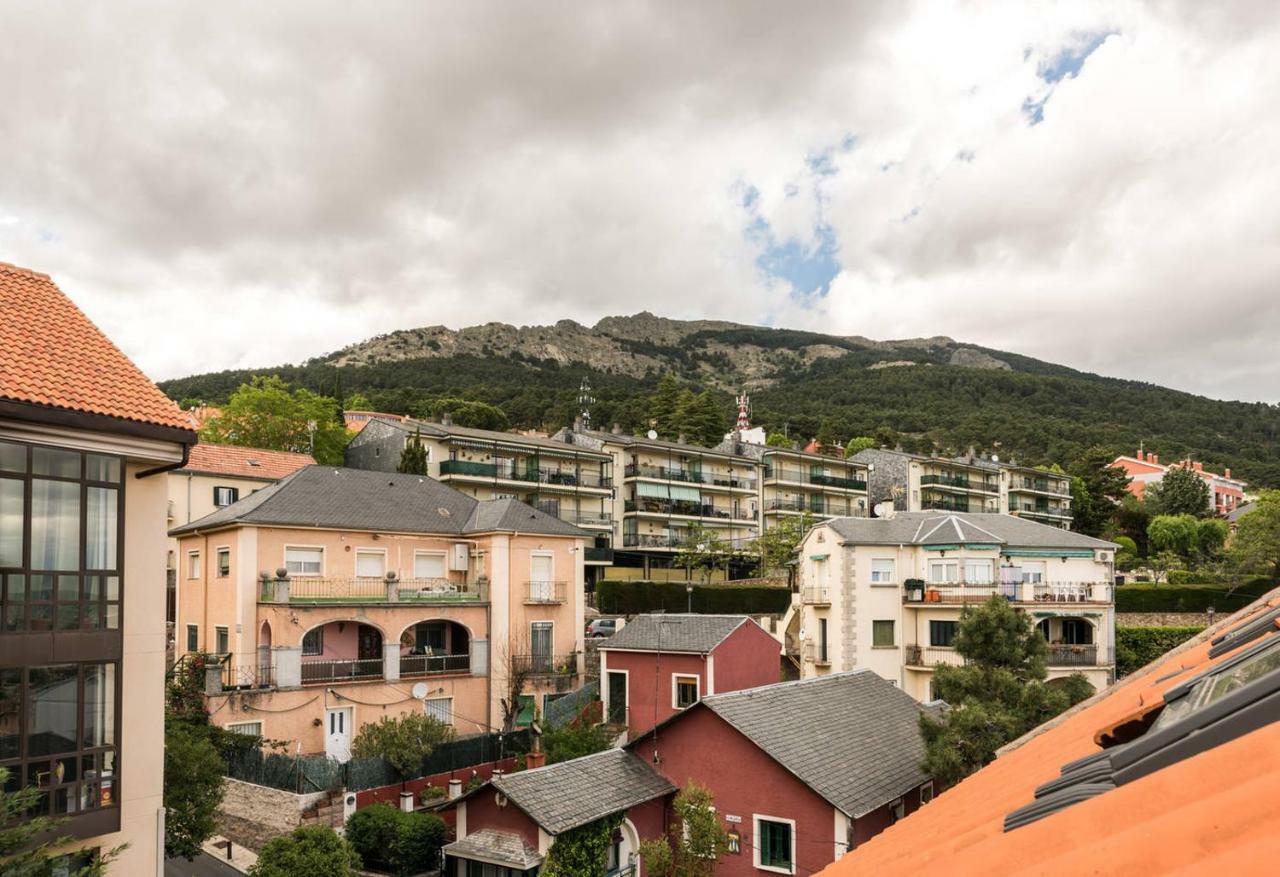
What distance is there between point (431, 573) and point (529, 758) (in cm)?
1049

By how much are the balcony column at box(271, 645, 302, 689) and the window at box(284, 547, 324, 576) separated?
11.1 feet

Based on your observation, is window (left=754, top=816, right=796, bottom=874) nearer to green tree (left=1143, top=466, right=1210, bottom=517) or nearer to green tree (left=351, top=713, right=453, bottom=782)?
green tree (left=351, top=713, right=453, bottom=782)

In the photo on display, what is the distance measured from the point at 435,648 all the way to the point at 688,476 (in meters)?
35.3

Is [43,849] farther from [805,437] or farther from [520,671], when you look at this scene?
[805,437]

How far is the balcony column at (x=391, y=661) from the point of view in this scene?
33.6 metres

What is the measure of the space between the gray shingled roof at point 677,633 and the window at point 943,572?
12077 millimetres

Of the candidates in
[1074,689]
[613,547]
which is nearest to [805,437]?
[613,547]

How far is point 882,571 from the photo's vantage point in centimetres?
4141

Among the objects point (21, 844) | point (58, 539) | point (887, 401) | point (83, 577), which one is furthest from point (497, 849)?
point (887, 401)

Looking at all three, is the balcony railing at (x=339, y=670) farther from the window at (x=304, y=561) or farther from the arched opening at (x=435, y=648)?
the window at (x=304, y=561)

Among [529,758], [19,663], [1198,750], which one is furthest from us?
[529,758]

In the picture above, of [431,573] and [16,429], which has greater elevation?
[16,429]

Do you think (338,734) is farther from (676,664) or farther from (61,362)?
(61,362)

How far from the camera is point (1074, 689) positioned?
933 inches
